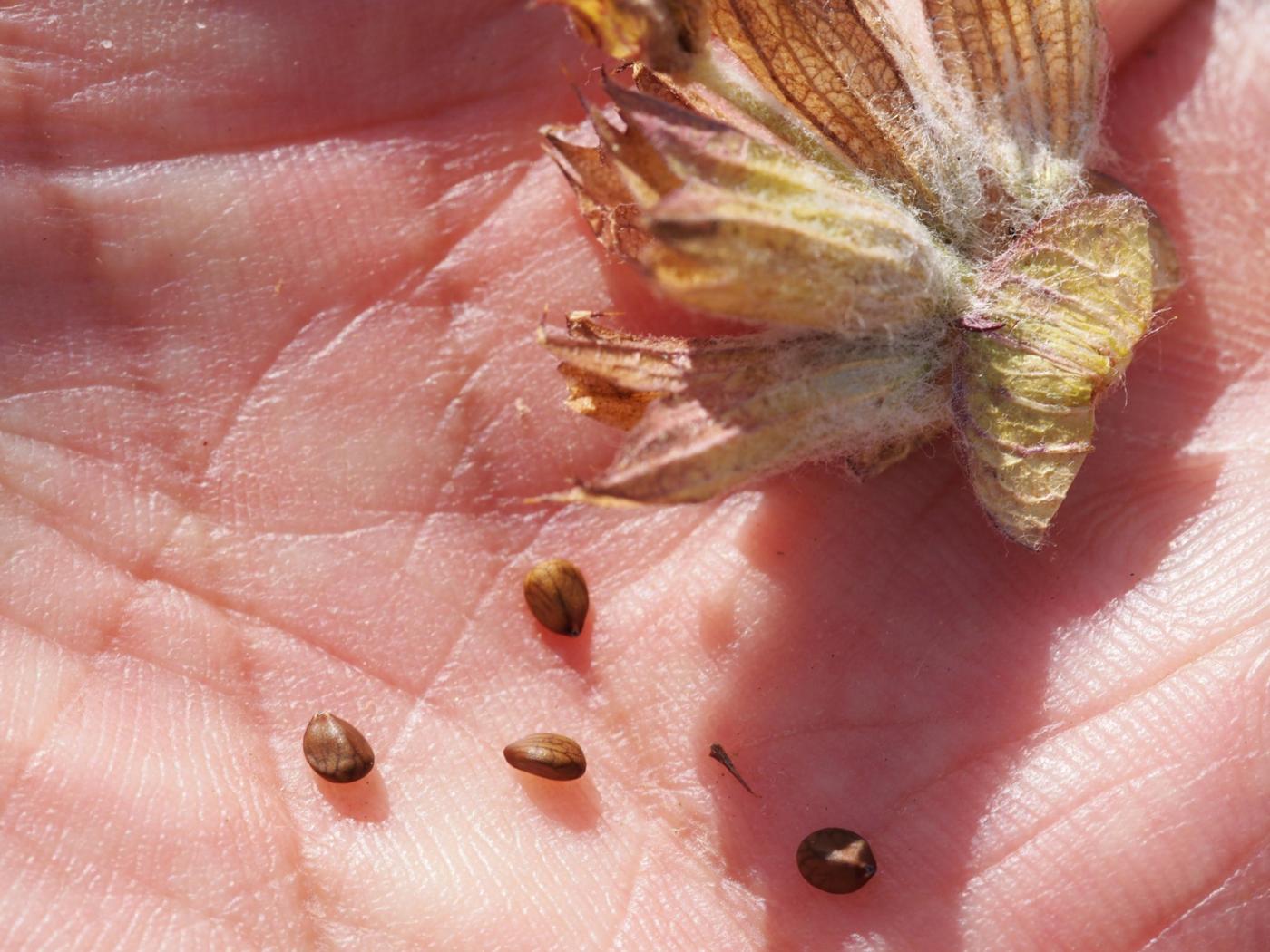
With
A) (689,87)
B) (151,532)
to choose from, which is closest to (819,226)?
(689,87)

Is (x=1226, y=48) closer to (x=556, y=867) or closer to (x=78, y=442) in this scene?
(x=556, y=867)

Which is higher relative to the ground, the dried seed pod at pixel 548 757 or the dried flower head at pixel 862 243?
the dried flower head at pixel 862 243

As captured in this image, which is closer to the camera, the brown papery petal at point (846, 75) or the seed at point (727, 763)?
the brown papery petal at point (846, 75)

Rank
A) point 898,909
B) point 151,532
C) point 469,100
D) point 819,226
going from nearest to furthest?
point 819,226 < point 898,909 < point 151,532 < point 469,100

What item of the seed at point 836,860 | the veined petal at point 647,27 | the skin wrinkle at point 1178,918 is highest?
the veined petal at point 647,27

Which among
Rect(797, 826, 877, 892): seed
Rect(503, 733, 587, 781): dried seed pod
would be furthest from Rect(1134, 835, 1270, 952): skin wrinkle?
Rect(503, 733, 587, 781): dried seed pod

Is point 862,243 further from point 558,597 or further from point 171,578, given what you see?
point 171,578

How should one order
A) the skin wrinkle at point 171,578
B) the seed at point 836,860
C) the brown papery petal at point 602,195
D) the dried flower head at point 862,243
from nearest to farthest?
the dried flower head at point 862,243, the brown papery petal at point 602,195, the seed at point 836,860, the skin wrinkle at point 171,578

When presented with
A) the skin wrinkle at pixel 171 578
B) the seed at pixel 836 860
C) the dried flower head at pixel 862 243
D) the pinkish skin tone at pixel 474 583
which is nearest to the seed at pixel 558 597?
the pinkish skin tone at pixel 474 583

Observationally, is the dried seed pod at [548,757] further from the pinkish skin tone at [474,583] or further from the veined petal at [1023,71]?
the veined petal at [1023,71]
